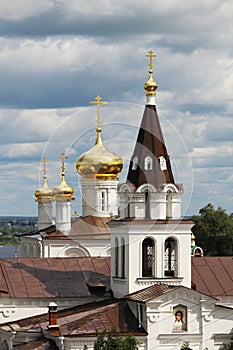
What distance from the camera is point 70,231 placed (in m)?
50.2

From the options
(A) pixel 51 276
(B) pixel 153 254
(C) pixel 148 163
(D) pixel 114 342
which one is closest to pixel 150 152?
(C) pixel 148 163

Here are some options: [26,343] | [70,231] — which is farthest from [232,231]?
[26,343]

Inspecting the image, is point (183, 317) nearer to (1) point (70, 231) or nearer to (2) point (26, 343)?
(2) point (26, 343)

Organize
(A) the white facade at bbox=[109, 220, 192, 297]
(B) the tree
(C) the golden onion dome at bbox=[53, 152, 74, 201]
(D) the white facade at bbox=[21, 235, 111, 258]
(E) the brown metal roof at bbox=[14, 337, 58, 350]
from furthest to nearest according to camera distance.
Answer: (B) the tree < (C) the golden onion dome at bbox=[53, 152, 74, 201] < (D) the white facade at bbox=[21, 235, 111, 258] < (A) the white facade at bbox=[109, 220, 192, 297] < (E) the brown metal roof at bbox=[14, 337, 58, 350]

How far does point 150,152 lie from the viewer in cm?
3947

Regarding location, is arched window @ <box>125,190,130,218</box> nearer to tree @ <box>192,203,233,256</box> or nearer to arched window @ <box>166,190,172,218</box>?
arched window @ <box>166,190,172,218</box>

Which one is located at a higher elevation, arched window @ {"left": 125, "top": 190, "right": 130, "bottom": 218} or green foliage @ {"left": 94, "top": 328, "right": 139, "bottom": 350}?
arched window @ {"left": 125, "top": 190, "right": 130, "bottom": 218}

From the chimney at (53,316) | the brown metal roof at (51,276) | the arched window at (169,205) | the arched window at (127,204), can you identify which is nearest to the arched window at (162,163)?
the arched window at (169,205)

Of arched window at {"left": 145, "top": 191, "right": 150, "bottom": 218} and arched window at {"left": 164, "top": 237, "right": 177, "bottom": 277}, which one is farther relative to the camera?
arched window at {"left": 164, "top": 237, "right": 177, "bottom": 277}

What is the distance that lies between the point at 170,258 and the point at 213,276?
3093mm

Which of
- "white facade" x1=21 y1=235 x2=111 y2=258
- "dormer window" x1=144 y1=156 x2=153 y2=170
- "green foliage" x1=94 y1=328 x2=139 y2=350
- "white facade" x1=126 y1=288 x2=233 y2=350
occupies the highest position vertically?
"dormer window" x1=144 y1=156 x2=153 y2=170

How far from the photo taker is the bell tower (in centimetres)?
3859

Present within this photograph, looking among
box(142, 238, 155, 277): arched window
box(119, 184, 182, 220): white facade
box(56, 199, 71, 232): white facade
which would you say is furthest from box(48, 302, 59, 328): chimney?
box(56, 199, 71, 232): white facade

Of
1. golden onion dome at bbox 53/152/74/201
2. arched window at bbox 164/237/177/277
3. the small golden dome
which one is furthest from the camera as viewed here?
the small golden dome
